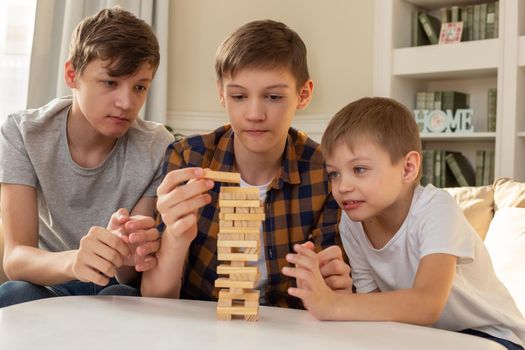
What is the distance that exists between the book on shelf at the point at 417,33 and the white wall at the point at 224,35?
0.36 m

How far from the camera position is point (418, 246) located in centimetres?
142

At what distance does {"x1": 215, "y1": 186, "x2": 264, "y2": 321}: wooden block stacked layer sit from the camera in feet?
3.65

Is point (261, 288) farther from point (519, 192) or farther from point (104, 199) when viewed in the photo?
point (519, 192)

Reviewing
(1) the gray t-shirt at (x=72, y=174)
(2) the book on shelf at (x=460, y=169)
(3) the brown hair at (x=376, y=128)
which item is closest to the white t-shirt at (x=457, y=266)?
(3) the brown hair at (x=376, y=128)

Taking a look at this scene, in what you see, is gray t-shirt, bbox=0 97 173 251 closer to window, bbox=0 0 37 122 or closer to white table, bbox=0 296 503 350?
white table, bbox=0 296 503 350

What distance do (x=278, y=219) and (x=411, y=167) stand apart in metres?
0.34

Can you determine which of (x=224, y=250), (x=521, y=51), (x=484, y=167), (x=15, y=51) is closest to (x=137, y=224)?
(x=224, y=250)

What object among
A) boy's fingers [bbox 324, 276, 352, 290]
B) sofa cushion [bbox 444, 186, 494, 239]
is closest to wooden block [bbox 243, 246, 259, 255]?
boy's fingers [bbox 324, 276, 352, 290]

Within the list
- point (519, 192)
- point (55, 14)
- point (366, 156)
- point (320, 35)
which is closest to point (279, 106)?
point (366, 156)

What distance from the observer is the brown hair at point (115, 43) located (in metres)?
1.69

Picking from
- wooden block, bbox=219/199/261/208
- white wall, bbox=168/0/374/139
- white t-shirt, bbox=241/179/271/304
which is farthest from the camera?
white wall, bbox=168/0/374/139

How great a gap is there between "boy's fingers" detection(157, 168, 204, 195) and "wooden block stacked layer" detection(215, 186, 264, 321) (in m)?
0.08

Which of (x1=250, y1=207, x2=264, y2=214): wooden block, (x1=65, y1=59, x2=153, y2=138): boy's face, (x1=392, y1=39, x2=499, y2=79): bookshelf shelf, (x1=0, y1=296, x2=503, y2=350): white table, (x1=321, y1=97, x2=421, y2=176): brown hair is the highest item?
(x1=392, y1=39, x2=499, y2=79): bookshelf shelf

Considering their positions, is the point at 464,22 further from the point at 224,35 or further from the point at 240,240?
the point at 240,240
